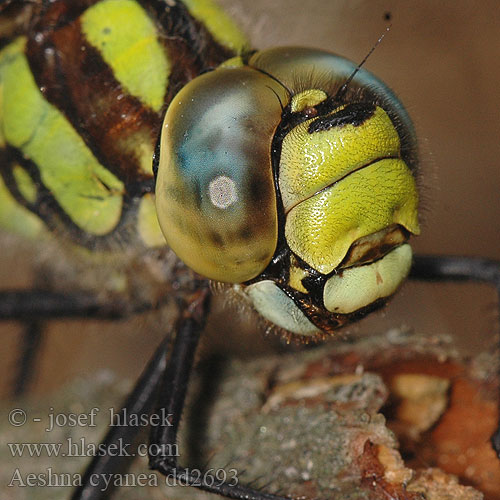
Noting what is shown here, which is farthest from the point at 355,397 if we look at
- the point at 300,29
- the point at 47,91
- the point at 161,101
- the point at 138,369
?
the point at 138,369

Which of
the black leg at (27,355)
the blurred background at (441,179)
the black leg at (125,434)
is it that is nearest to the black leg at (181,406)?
the black leg at (125,434)

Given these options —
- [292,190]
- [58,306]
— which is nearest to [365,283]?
[292,190]

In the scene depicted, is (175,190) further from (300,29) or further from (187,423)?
(300,29)

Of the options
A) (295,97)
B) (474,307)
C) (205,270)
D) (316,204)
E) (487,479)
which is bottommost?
(474,307)

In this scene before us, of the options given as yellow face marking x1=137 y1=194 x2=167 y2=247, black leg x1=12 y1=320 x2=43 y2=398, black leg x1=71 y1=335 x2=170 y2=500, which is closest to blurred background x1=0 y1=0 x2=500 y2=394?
black leg x1=12 y1=320 x2=43 y2=398

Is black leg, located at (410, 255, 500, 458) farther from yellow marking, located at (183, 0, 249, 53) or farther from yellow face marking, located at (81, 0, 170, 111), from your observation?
yellow face marking, located at (81, 0, 170, 111)
